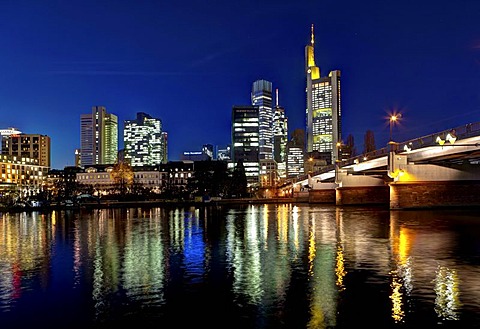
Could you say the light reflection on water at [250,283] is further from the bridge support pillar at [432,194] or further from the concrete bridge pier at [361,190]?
the concrete bridge pier at [361,190]

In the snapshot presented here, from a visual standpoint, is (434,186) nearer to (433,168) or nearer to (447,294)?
(433,168)

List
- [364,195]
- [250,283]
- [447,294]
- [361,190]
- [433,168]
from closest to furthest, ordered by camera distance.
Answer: [447,294]
[250,283]
[433,168]
[364,195]
[361,190]

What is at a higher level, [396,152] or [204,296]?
[396,152]

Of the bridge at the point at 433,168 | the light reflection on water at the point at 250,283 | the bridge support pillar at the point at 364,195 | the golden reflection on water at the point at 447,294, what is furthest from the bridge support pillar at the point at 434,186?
the golden reflection on water at the point at 447,294

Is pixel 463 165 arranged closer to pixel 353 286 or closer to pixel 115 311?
pixel 353 286

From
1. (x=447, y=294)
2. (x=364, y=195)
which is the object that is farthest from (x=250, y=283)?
(x=364, y=195)

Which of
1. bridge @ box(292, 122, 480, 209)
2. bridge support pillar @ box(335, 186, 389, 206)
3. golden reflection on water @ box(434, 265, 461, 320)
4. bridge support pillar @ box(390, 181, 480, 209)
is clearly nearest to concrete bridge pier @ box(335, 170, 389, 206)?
bridge support pillar @ box(335, 186, 389, 206)

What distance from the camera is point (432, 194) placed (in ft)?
229

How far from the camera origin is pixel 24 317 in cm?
1455

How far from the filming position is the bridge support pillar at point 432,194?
6950 cm

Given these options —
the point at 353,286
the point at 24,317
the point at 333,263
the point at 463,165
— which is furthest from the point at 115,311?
the point at 463,165

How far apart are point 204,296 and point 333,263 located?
844cm

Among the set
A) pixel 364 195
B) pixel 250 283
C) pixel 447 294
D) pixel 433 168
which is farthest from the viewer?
pixel 364 195

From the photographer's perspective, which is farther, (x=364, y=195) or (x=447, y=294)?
(x=364, y=195)
